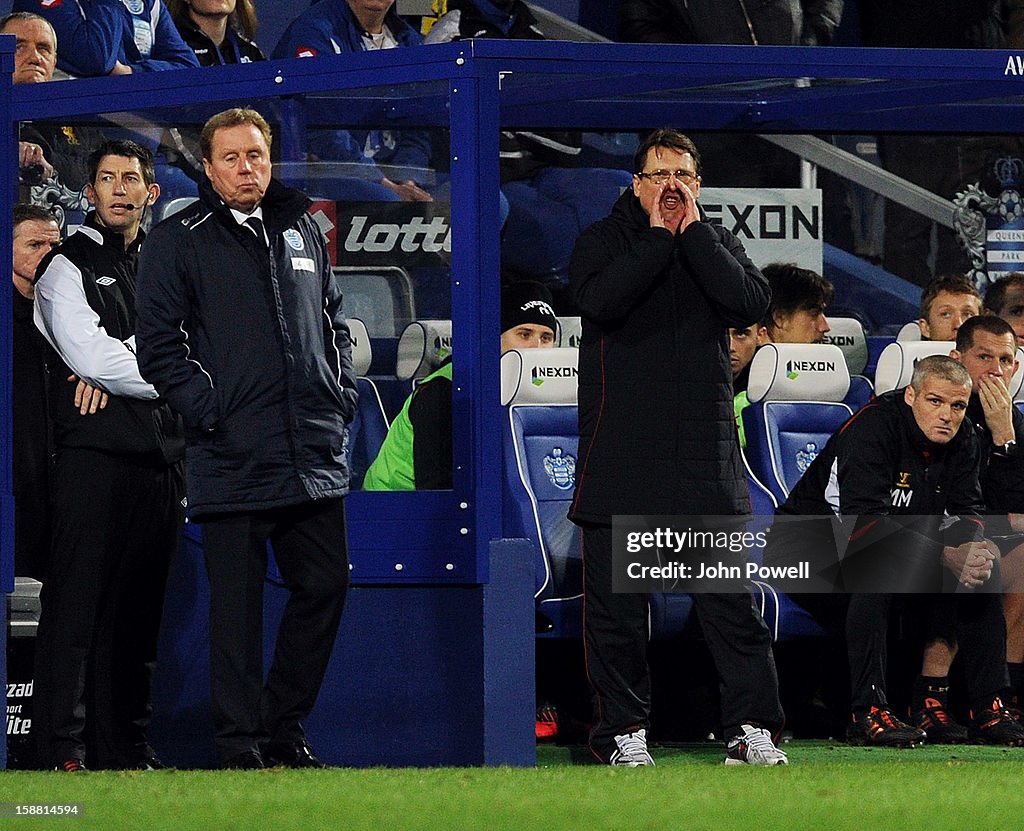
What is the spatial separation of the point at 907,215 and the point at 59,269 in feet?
12.7

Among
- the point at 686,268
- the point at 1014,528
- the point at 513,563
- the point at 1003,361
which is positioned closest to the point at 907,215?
the point at 1003,361

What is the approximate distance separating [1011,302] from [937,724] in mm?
1765

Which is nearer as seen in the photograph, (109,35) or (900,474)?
(900,474)

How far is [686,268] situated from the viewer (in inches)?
213

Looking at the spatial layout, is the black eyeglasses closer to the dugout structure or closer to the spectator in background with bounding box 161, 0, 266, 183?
the dugout structure

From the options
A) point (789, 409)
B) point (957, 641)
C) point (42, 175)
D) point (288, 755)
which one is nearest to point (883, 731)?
point (957, 641)

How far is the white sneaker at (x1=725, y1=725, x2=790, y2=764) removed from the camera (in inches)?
207

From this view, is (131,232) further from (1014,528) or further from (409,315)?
(1014,528)

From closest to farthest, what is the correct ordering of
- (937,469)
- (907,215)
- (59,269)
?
1. (59,269)
2. (937,469)
3. (907,215)

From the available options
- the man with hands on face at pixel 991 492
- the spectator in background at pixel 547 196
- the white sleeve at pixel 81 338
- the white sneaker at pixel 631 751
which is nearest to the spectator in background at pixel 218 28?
the spectator in background at pixel 547 196

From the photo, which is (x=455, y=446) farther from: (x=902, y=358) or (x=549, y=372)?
(x=902, y=358)

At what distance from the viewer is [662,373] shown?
5.37 metres

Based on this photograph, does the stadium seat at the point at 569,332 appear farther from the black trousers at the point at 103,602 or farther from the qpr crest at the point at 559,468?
the black trousers at the point at 103,602

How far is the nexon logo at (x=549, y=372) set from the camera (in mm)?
6375
